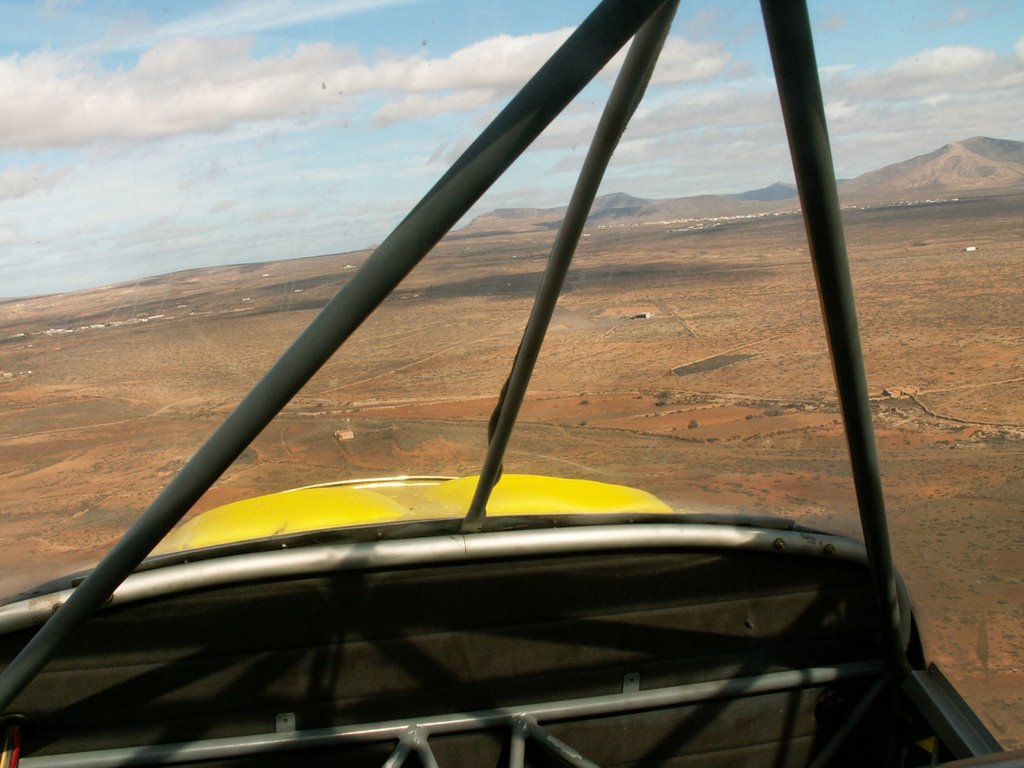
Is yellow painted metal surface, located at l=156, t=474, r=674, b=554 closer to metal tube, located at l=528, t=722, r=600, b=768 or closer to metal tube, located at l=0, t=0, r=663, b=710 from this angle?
metal tube, located at l=528, t=722, r=600, b=768

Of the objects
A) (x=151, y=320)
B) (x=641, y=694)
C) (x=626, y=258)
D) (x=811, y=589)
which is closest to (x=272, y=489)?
(x=641, y=694)

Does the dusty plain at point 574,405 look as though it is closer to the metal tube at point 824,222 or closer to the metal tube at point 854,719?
the metal tube at point 854,719

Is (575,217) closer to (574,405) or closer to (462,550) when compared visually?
(462,550)

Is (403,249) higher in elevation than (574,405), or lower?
lower

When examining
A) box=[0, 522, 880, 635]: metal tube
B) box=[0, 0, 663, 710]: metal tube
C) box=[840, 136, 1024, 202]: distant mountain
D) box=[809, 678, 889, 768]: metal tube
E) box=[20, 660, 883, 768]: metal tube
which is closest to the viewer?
box=[0, 0, 663, 710]: metal tube

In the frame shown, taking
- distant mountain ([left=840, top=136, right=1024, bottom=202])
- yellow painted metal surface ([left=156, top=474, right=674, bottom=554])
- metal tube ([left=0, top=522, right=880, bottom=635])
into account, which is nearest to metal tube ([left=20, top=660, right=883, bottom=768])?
metal tube ([left=0, top=522, right=880, bottom=635])

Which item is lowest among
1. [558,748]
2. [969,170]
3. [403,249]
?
[558,748]

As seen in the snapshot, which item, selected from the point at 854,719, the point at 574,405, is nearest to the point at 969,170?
the point at 574,405
